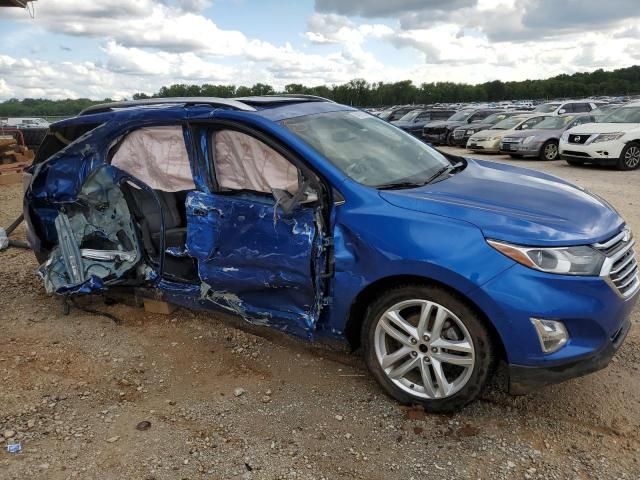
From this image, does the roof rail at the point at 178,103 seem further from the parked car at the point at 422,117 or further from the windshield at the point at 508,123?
the parked car at the point at 422,117

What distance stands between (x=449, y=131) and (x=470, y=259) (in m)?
18.9

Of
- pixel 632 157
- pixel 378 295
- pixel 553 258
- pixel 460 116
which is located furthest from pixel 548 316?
pixel 460 116

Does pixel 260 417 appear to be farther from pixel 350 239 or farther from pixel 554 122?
pixel 554 122

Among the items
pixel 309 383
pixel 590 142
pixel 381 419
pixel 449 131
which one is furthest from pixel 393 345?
pixel 449 131

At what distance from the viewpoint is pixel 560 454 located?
2682 mm

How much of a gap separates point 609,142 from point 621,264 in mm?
10806

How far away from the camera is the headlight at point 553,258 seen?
2643 mm

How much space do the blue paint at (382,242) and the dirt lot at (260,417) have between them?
0.40 m

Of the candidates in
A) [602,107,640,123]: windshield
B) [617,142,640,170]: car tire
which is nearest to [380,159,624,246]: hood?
[617,142,640,170]: car tire

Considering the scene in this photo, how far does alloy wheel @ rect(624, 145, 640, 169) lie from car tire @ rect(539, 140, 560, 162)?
2739mm

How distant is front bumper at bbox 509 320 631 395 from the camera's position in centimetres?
271

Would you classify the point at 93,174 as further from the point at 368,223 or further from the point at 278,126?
the point at 368,223

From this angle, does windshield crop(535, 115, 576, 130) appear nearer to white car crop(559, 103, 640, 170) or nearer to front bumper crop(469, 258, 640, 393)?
white car crop(559, 103, 640, 170)

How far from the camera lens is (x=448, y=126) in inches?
814
